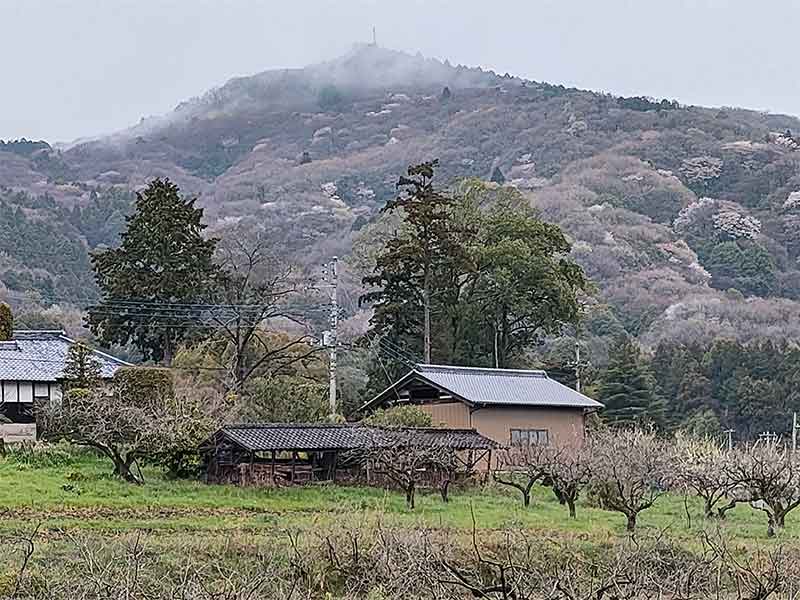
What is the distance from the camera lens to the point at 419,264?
126ft

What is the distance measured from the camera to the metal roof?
32.5m

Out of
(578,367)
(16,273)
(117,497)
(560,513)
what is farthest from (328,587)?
(16,273)

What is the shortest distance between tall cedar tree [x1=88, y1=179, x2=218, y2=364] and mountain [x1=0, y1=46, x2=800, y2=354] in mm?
10998

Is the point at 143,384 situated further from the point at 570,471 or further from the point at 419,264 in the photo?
the point at 419,264

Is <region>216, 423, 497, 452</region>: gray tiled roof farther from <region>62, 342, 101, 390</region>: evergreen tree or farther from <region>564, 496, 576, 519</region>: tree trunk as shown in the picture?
<region>62, 342, 101, 390</region>: evergreen tree

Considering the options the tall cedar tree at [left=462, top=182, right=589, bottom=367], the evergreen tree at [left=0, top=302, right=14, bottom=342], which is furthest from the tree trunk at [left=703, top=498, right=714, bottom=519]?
the evergreen tree at [left=0, top=302, right=14, bottom=342]

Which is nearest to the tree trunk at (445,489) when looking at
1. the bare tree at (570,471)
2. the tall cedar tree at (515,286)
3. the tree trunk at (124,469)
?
the bare tree at (570,471)

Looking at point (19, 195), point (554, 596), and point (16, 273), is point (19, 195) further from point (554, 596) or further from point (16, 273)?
point (554, 596)

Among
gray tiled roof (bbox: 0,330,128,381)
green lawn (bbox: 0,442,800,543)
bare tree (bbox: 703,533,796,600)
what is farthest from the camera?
gray tiled roof (bbox: 0,330,128,381)

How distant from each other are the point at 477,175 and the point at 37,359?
261 feet

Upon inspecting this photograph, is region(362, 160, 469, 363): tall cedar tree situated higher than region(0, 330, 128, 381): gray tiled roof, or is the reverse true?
region(362, 160, 469, 363): tall cedar tree

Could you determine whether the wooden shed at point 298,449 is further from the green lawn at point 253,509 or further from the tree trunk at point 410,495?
the tree trunk at point 410,495

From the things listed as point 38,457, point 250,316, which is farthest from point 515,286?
point 38,457

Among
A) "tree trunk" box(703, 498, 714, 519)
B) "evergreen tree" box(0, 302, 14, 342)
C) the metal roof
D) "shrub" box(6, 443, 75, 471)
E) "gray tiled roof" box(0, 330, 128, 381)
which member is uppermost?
"evergreen tree" box(0, 302, 14, 342)
